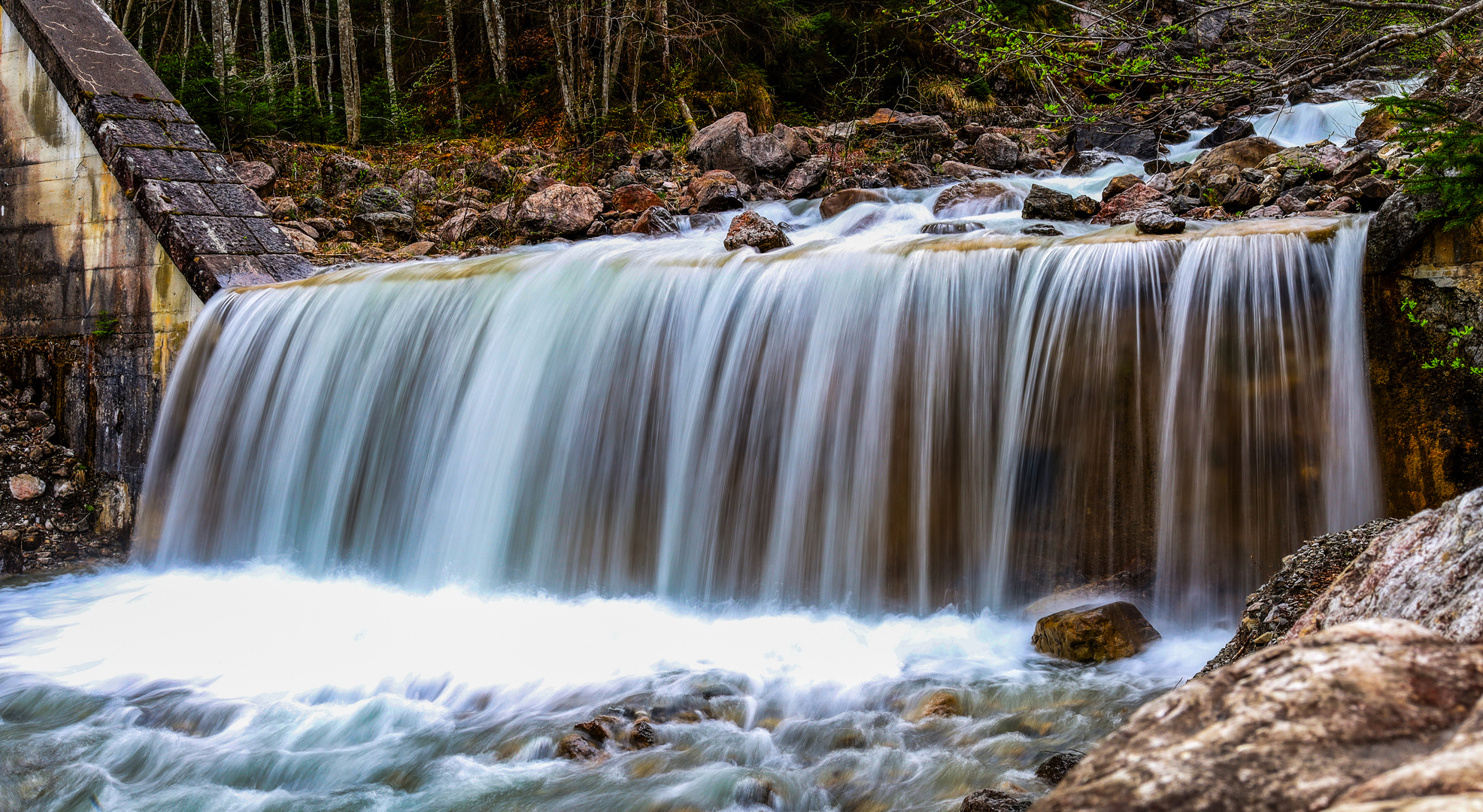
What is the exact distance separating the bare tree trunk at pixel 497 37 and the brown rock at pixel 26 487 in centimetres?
1231

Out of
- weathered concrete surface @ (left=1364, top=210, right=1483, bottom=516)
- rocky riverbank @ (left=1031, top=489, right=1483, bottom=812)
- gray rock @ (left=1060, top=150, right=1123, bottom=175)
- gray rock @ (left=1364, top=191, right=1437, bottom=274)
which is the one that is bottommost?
rocky riverbank @ (left=1031, top=489, right=1483, bottom=812)

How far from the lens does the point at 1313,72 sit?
454 cm

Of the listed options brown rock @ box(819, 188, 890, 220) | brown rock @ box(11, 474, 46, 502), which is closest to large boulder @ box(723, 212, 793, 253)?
brown rock @ box(819, 188, 890, 220)

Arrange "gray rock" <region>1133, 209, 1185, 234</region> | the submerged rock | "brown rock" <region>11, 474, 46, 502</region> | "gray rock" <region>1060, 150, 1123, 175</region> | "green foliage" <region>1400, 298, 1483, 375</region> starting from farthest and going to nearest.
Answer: "gray rock" <region>1060, 150, 1123, 175</region>
"brown rock" <region>11, 474, 46, 502</region>
"gray rock" <region>1133, 209, 1185, 234</region>
"green foliage" <region>1400, 298, 1483, 375</region>
the submerged rock

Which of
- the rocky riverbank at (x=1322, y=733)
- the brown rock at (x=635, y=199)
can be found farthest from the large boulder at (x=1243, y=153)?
the rocky riverbank at (x=1322, y=733)

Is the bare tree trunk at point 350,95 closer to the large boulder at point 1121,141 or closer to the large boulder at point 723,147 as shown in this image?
the large boulder at point 723,147

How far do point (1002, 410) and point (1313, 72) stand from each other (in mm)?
2145

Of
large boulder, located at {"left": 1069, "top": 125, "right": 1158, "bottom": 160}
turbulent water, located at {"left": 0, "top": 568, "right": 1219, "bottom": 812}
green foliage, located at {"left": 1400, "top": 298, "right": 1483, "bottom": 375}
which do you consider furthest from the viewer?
large boulder, located at {"left": 1069, "top": 125, "right": 1158, "bottom": 160}

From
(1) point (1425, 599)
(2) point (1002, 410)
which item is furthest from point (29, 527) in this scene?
(1) point (1425, 599)

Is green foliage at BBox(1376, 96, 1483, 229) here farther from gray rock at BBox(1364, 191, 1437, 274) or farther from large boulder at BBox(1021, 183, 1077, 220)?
large boulder at BBox(1021, 183, 1077, 220)

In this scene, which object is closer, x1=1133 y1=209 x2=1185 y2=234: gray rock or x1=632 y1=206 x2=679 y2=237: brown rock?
x1=1133 y1=209 x2=1185 y2=234: gray rock

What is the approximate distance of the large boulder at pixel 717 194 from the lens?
1142cm

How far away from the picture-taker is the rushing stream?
3.92 m

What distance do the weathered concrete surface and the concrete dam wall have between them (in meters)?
7.97
